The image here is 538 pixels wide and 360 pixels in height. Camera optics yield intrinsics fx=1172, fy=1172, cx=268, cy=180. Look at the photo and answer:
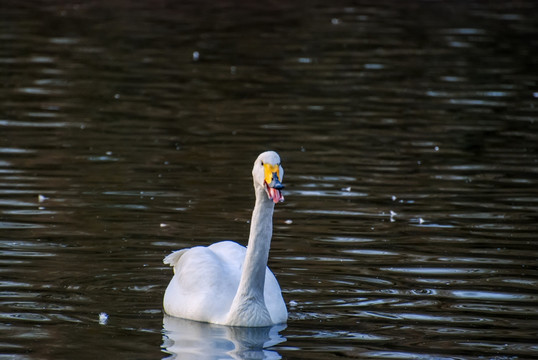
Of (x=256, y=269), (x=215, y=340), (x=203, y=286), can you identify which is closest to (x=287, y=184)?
(x=203, y=286)

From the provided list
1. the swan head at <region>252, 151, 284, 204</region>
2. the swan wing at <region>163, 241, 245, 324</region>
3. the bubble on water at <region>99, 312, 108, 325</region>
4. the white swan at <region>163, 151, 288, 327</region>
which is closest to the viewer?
the swan head at <region>252, 151, 284, 204</region>

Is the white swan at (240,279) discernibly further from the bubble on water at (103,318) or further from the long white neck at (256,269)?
the bubble on water at (103,318)

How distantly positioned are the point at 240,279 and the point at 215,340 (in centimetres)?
74

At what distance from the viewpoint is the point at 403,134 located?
698 inches

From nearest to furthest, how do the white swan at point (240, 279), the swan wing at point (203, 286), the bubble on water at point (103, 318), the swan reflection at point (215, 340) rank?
the swan reflection at point (215, 340) < the white swan at point (240, 279) < the bubble on water at point (103, 318) < the swan wing at point (203, 286)

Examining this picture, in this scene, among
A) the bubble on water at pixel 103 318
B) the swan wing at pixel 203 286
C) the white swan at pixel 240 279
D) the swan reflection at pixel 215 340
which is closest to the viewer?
the swan reflection at pixel 215 340

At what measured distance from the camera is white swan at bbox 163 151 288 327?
8945 mm

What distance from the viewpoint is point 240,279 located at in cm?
940

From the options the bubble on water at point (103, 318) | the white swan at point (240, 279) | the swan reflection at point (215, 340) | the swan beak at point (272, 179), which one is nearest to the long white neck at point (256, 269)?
the white swan at point (240, 279)

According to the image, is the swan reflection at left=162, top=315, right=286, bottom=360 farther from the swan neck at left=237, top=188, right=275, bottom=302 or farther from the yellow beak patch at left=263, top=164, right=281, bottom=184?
the yellow beak patch at left=263, top=164, right=281, bottom=184

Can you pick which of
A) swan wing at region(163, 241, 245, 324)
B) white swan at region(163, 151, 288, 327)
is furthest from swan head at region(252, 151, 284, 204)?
swan wing at region(163, 241, 245, 324)

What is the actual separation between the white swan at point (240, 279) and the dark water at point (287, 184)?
0.17 meters

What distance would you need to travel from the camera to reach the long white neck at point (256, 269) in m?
9.03

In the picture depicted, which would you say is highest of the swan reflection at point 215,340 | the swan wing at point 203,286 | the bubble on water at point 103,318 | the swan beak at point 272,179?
the swan beak at point 272,179
